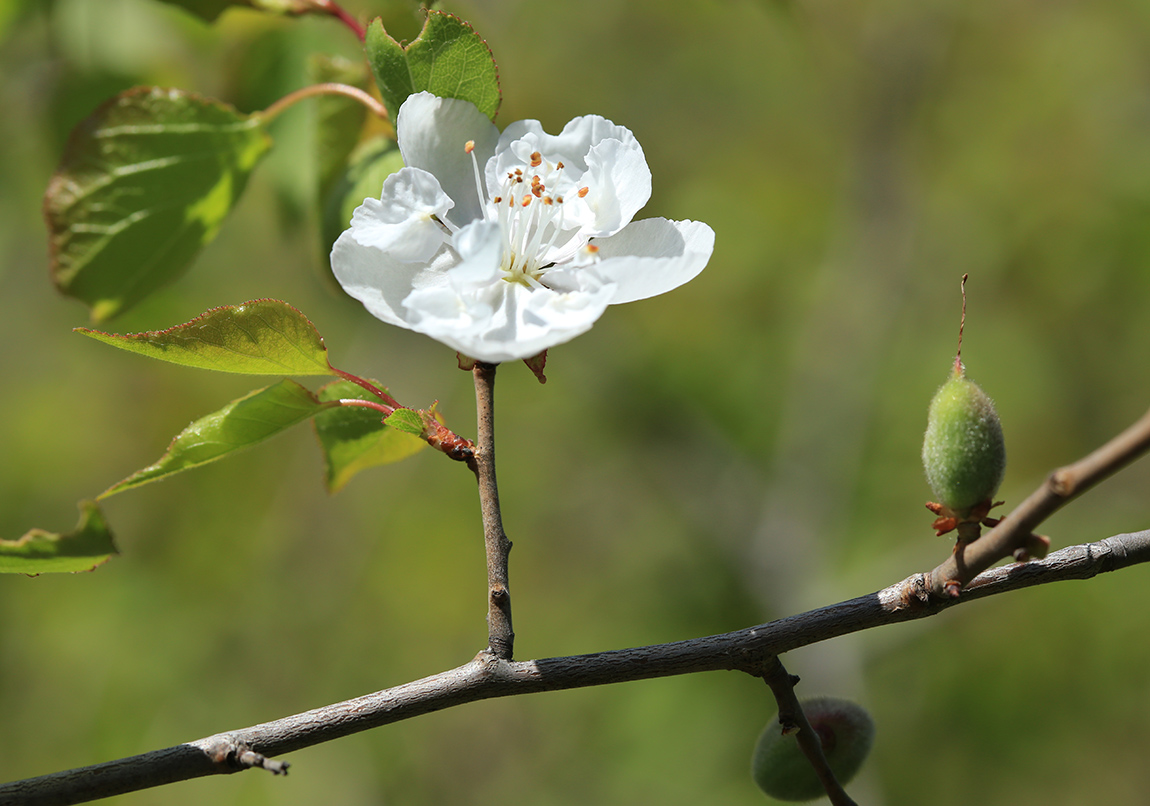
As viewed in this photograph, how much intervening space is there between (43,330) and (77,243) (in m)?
4.65

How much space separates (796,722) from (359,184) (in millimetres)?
874

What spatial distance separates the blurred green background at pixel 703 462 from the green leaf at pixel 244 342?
272cm

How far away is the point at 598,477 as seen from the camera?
17.1 feet

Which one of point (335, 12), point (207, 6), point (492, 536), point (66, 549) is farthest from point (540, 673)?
point (207, 6)

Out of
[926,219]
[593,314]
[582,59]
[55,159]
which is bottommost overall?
[593,314]

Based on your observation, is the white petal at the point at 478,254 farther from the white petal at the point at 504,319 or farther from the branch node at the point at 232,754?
the branch node at the point at 232,754

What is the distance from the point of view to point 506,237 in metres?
0.96

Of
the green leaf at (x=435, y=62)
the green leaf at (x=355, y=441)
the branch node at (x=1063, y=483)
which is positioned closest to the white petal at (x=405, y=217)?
the green leaf at (x=435, y=62)

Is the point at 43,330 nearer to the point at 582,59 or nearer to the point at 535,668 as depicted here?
the point at 582,59

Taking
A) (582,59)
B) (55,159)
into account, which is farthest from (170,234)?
(582,59)

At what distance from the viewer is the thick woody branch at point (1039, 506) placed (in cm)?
59

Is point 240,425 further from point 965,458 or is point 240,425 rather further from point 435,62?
point 965,458

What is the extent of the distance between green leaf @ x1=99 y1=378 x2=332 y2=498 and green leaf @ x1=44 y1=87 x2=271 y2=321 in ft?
1.47

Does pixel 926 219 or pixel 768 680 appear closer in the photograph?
pixel 768 680
